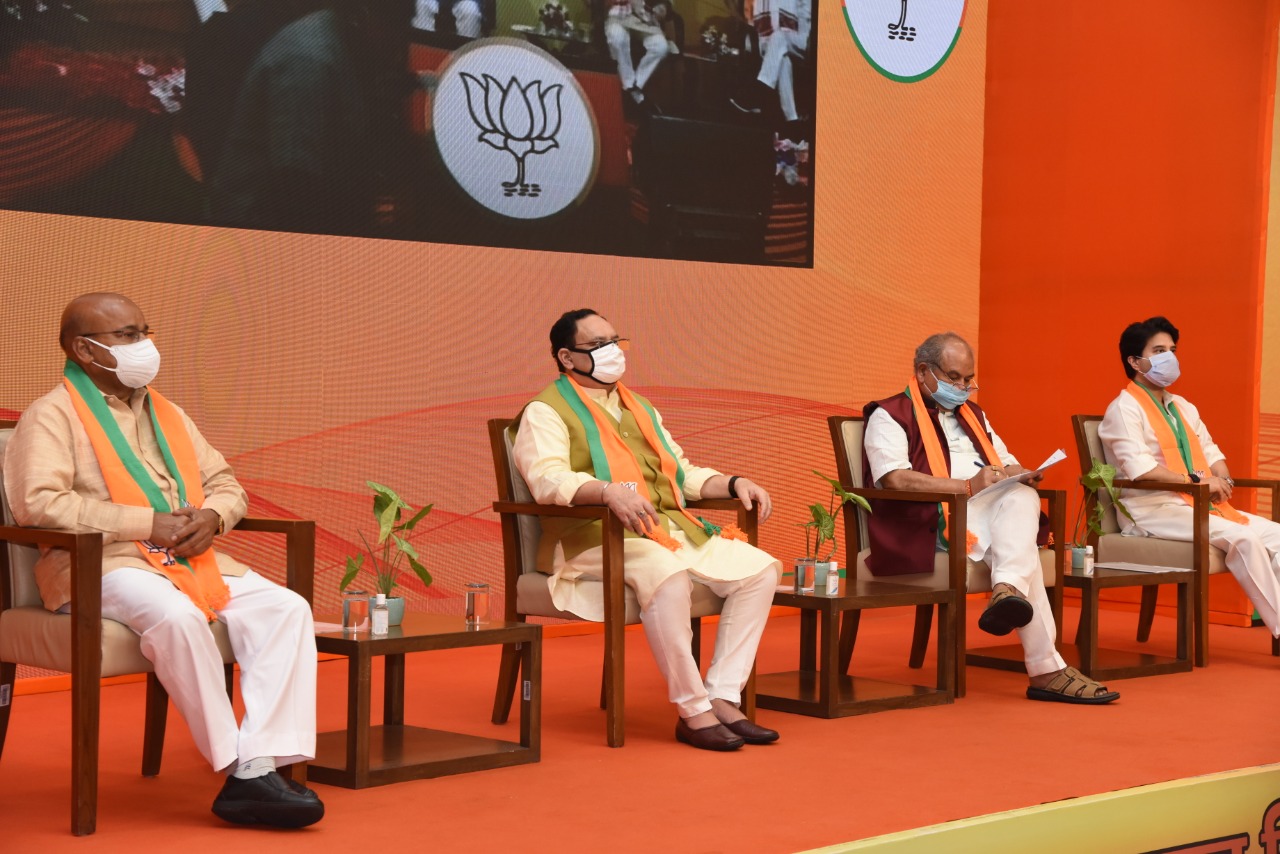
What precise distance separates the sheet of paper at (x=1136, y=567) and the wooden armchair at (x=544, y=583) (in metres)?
1.84

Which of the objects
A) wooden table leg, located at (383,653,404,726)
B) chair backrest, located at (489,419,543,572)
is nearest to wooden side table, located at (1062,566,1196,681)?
chair backrest, located at (489,419,543,572)

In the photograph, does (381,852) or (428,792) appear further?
(428,792)

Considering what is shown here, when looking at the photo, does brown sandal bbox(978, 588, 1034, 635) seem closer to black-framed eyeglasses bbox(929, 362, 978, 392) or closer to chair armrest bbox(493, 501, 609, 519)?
black-framed eyeglasses bbox(929, 362, 978, 392)

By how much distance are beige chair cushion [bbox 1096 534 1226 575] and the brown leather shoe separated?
2380 millimetres

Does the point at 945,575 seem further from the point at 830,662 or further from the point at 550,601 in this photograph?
the point at 550,601

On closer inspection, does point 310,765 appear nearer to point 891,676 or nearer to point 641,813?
point 641,813

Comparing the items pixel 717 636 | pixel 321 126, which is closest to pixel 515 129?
pixel 321 126

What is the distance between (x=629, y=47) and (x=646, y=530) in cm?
280

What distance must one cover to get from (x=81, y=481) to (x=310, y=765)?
2.88ft

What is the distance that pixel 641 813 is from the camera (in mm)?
3398

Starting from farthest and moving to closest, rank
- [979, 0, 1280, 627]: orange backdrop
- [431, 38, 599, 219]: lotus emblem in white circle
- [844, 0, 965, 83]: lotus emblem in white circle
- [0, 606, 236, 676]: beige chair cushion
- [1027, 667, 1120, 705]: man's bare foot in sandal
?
1. [844, 0, 965, 83]: lotus emblem in white circle
2. [979, 0, 1280, 627]: orange backdrop
3. [431, 38, 599, 219]: lotus emblem in white circle
4. [1027, 667, 1120, 705]: man's bare foot in sandal
5. [0, 606, 236, 676]: beige chair cushion

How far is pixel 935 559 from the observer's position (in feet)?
16.8

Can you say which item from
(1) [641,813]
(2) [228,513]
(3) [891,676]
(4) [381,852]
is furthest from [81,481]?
(3) [891,676]

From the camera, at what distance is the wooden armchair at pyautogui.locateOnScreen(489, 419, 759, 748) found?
4.12 meters
